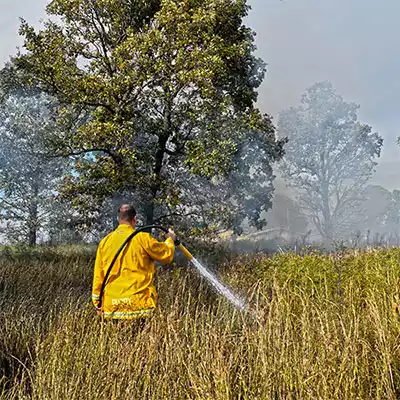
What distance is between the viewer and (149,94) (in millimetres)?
10234

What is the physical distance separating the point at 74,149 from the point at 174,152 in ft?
9.10

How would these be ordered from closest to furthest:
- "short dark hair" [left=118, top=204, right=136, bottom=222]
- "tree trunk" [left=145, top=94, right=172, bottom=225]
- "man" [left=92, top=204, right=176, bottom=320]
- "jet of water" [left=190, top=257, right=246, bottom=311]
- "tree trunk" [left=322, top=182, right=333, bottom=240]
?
"man" [left=92, top=204, right=176, bottom=320] < "short dark hair" [left=118, top=204, right=136, bottom=222] < "jet of water" [left=190, top=257, right=246, bottom=311] < "tree trunk" [left=145, top=94, right=172, bottom=225] < "tree trunk" [left=322, top=182, right=333, bottom=240]

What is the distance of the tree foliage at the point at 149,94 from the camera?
9180 millimetres

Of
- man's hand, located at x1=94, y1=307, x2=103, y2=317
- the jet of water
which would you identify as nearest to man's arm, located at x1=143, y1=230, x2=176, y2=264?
man's hand, located at x1=94, y1=307, x2=103, y2=317

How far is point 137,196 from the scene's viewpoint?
10.8m

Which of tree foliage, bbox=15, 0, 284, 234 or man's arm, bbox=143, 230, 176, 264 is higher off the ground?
tree foliage, bbox=15, 0, 284, 234

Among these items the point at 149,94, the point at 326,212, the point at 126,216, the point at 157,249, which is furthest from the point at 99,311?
the point at 326,212

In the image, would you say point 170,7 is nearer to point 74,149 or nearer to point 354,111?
point 74,149

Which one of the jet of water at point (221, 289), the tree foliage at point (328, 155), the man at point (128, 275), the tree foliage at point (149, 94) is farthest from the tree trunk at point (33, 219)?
the tree foliage at point (328, 155)

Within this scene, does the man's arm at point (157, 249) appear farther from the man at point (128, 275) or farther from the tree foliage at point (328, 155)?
the tree foliage at point (328, 155)

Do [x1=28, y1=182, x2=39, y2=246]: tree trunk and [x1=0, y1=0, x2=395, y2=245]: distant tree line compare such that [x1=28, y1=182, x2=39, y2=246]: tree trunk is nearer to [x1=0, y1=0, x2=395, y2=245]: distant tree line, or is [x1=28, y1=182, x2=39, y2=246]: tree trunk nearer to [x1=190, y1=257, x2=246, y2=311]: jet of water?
[x1=0, y1=0, x2=395, y2=245]: distant tree line

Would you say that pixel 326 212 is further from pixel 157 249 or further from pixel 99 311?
pixel 99 311

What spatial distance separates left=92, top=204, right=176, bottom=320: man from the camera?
3496 mm

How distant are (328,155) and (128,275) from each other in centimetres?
2768
